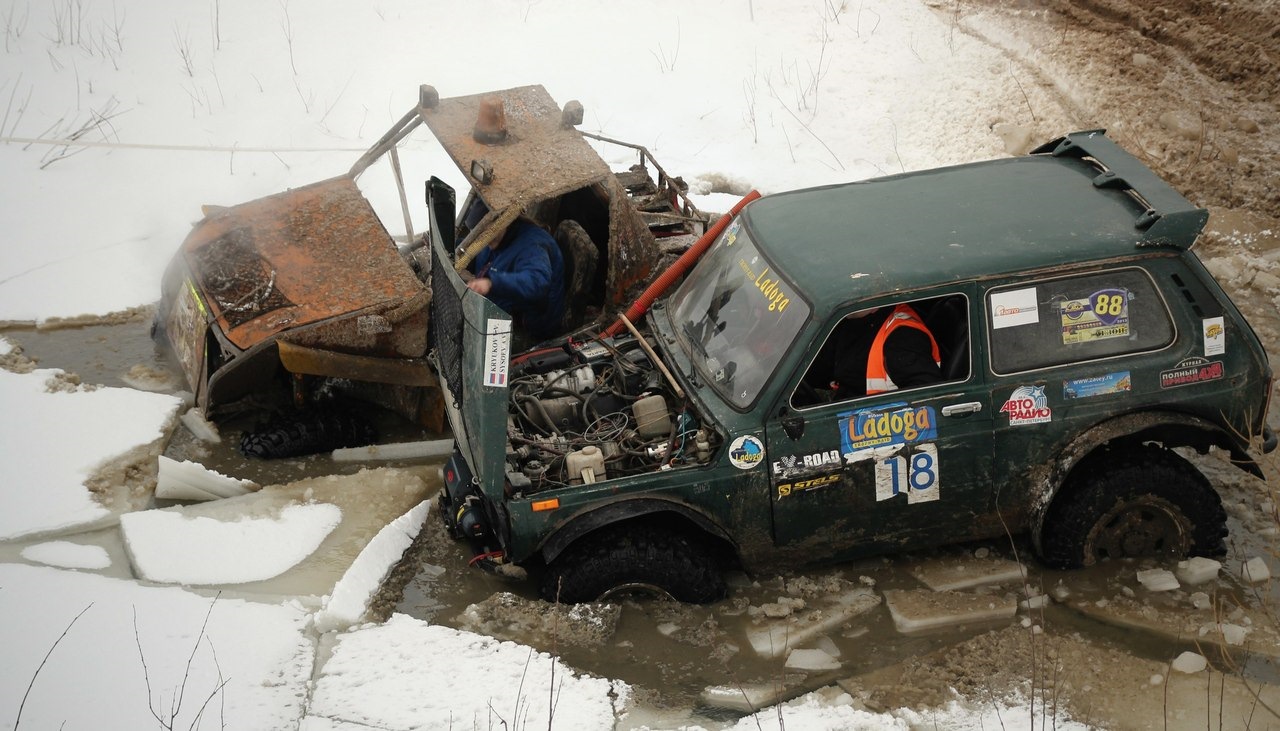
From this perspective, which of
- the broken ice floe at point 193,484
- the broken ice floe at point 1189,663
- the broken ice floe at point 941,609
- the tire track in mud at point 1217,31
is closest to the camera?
the broken ice floe at point 1189,663

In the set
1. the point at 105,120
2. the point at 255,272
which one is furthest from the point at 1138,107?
the point at 105,120

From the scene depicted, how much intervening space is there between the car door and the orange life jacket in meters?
0.07

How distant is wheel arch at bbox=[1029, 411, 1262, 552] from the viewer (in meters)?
4.63

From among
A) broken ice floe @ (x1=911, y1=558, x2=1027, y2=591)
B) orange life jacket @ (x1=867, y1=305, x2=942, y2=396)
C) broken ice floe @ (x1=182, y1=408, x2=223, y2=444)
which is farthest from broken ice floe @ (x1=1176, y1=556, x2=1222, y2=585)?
broken ice floe @ (x1=182, y1=408, x2=223, y2=444)

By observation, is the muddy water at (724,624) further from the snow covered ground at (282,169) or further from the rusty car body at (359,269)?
the rusty car body at (359,269)

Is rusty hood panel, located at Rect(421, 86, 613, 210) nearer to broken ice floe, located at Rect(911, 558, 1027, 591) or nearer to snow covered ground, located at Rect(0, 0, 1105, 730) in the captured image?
snow covered ground, located at Rect(0, 0, 1105, 730)

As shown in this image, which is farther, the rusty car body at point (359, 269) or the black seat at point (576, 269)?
the black seat at point (576, 269)

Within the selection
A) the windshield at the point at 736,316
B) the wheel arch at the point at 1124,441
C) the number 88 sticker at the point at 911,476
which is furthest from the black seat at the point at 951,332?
the windshield at the point at 736,316

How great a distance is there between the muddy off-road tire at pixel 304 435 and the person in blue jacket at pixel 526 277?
1.20m

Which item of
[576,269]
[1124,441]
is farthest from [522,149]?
[1124,441]

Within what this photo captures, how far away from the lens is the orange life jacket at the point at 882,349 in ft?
15.0

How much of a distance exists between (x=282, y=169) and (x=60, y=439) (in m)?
4.20

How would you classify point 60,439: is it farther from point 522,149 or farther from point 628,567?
point 628,567

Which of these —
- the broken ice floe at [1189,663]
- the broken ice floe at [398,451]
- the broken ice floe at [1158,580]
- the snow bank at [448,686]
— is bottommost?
the broken ice floe at [1189,663]
